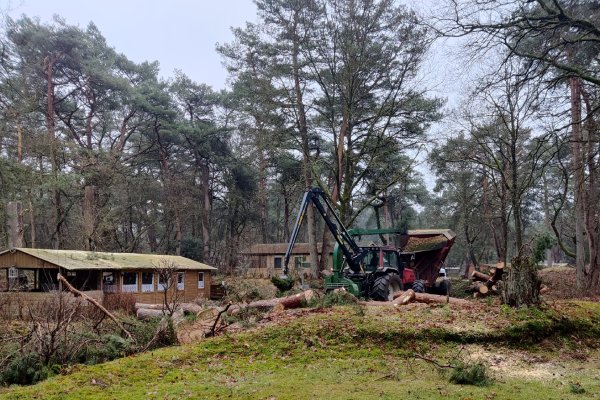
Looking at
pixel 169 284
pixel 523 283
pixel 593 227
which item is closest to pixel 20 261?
pixel 169 284

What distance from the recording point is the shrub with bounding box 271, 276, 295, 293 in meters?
14.7

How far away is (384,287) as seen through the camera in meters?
14.4

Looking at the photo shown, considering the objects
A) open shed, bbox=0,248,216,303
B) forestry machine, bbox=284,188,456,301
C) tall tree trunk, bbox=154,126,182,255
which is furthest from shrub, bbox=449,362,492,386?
tall tree trunk, bbox=154,126,182,255

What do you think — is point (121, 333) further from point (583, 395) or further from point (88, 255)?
point (88, 255)

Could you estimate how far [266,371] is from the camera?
7199 mm

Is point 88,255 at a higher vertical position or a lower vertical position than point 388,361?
higher

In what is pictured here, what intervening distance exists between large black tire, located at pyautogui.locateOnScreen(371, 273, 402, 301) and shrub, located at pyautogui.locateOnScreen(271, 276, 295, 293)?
258cm

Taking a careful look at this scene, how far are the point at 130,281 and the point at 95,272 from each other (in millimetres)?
1586

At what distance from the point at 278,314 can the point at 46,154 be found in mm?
19729

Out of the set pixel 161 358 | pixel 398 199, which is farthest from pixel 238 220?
pixel 161 358

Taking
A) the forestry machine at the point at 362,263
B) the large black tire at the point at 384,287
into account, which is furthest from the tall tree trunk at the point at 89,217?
the large black tire at the point at 384,287

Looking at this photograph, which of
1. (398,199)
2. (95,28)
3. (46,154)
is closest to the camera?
(46,154)

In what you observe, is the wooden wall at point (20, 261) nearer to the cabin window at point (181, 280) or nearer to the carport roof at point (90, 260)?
the carport roof at point (90, 260)

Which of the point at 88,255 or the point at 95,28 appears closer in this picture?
the point at 88,255
